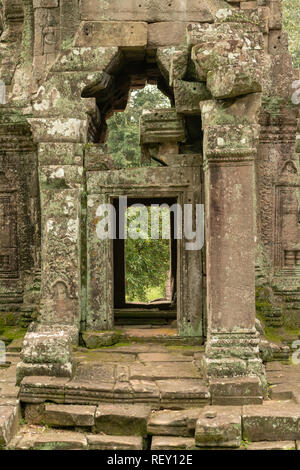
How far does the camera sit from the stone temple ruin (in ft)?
18.6

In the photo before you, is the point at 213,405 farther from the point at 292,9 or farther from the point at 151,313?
the point at 292,9

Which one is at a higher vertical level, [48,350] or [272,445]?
[48,350]

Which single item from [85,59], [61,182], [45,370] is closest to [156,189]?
[61,182]

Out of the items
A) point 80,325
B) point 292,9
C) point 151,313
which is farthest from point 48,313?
point 292,9

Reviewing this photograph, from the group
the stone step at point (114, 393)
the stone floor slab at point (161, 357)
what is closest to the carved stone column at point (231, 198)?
the stone step at point (114, 393)

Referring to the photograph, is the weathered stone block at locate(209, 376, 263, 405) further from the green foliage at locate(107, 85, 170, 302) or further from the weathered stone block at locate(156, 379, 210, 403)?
the green foliage at locate(107, 85, 170, 302)

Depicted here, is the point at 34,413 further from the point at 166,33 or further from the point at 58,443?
the point at 166,33

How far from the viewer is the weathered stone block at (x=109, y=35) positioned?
7422 mm

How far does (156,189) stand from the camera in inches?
301

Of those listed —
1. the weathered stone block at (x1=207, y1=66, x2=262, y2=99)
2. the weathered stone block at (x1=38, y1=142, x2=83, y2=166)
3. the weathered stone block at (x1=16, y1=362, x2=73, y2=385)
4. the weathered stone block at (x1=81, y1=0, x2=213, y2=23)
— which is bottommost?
the weathered stone block at (x1=16, y1=362, x2=73, y2=385)

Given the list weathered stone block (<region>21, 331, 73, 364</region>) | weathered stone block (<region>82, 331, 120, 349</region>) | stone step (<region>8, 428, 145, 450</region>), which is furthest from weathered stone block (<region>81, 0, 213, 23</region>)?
stone step (<region>8, 428, 145, 450</region>)

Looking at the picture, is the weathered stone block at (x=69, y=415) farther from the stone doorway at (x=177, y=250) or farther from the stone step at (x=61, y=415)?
the stone doorway at (x=177, y=250)

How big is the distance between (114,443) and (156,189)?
3459 millimetres

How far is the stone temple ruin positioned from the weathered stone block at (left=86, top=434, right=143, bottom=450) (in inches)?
1.1
